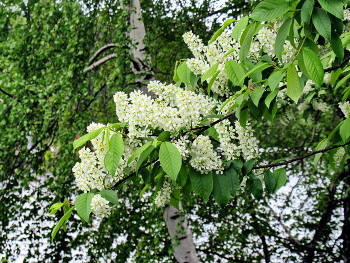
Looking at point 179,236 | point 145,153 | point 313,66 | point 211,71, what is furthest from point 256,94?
point 179,236

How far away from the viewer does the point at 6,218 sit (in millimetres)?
3744

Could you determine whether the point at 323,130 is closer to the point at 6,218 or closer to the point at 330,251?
the point at 330,251

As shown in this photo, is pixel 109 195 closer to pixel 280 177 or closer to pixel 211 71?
pixel 211 71

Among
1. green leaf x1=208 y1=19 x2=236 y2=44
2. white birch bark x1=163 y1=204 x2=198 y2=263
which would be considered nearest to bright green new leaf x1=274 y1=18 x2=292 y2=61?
green leaf x1=208 y1=19 x2=236 y2=44

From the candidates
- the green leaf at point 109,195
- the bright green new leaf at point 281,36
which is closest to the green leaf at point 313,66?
the bright green new leaf at point 281,36

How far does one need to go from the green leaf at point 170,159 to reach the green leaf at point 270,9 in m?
0.47

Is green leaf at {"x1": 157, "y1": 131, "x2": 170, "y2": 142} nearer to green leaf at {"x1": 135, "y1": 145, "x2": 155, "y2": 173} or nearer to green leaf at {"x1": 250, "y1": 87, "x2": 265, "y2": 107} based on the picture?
green leaf at {"x1": 135, "y1": 145, "x2": 155, "y2": 173}

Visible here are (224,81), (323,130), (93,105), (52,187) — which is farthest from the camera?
(93,105)

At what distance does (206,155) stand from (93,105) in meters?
3.01

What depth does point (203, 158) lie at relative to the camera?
1.40 m

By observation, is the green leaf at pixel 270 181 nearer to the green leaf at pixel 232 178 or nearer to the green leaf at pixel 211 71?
the green leaf at pixel 232 178

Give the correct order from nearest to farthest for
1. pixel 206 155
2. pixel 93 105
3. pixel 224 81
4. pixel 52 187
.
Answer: pixel 206 155
pixel 224 81
pixel 52 187
pixel 93 105

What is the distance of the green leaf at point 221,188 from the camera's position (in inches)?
55.6

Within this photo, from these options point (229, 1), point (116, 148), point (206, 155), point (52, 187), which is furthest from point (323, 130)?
point (116, 148)
